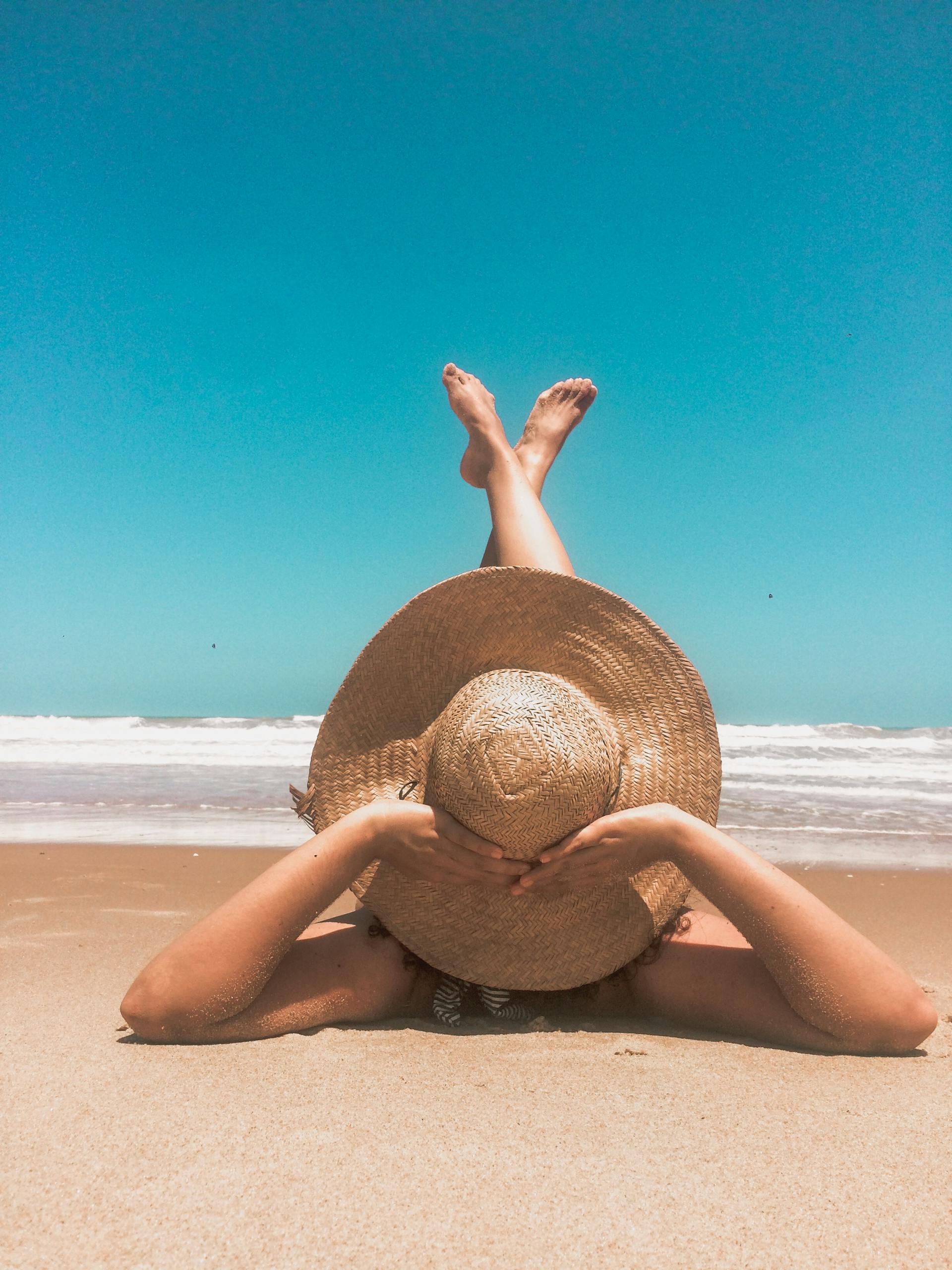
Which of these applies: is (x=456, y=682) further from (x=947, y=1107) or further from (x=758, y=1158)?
(x=947, y=1107)

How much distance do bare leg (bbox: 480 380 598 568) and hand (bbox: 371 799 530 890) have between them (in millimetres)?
2468

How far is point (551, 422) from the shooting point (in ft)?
15.5

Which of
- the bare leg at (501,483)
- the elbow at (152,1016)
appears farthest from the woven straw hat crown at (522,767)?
the bare leg at (501,483)

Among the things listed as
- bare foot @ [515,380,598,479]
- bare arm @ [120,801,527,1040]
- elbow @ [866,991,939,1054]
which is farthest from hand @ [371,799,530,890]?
bare foot @ [515,380,598,479]

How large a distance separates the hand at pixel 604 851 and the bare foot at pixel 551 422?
2.57 m

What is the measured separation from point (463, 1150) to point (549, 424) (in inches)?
146

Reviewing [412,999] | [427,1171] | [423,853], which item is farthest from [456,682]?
[427,1171]

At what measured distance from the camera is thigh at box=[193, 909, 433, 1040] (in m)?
2.34

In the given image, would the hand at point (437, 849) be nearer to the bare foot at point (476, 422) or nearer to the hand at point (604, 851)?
the hand at point (604, 851)

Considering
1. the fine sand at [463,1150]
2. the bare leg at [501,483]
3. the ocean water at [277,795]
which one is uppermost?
the bare leg at [501,483]

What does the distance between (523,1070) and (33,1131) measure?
1.08 meters

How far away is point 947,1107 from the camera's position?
197 centimetres

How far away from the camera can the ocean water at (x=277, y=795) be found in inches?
248

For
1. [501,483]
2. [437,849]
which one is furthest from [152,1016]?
[501,483]
